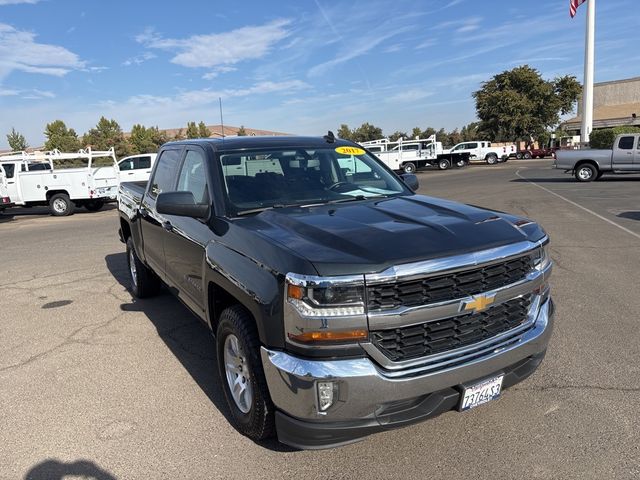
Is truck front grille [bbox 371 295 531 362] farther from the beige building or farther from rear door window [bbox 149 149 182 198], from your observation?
the beige building

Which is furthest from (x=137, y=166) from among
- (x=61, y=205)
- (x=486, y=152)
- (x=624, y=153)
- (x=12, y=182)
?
(x=486, y=152)

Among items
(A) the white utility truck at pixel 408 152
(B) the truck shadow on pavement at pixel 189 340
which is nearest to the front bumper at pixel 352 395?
(B) the truck shadow on pavement at pixel 189 340

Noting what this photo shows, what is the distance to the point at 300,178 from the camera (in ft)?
13.3

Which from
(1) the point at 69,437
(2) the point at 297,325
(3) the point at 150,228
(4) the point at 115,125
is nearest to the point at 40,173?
(3) the point at 150,228

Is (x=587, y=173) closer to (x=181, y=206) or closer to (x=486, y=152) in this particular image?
(x=486, y=152)

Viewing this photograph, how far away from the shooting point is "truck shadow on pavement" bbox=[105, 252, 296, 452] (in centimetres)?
375

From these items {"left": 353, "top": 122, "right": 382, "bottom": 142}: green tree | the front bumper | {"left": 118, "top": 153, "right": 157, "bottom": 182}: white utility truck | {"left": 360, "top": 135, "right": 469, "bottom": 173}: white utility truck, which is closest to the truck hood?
the front bumper

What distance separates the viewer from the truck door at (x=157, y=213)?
15.8ft

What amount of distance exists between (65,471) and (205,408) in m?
0.94

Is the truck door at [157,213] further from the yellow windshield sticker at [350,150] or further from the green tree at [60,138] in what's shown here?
the green tree at [60,138]

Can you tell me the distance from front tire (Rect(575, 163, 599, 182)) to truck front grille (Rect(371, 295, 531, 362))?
70.7 ft

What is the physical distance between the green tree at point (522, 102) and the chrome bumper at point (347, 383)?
183ft

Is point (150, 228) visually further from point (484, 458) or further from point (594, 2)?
point (594, 2)

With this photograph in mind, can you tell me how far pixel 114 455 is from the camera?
10.0 feet
